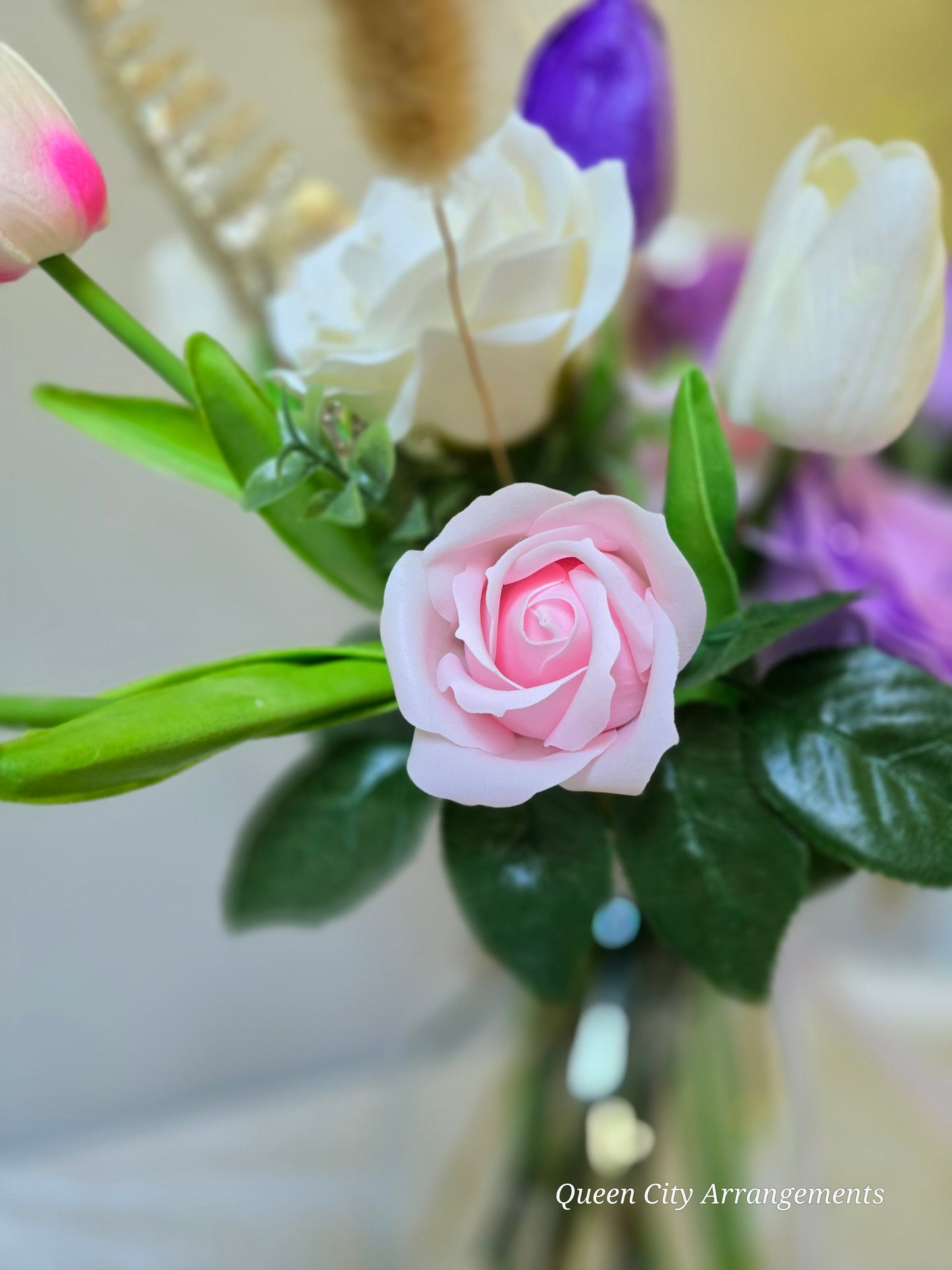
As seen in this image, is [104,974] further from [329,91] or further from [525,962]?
[329,91]

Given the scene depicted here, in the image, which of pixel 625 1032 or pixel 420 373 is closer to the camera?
pixel 420 373

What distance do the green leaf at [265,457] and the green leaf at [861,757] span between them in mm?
115

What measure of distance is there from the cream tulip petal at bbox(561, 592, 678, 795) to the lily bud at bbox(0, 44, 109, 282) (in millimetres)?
149

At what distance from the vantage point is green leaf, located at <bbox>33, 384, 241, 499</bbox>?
267 mm

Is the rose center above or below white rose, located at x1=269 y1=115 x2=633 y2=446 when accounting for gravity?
below

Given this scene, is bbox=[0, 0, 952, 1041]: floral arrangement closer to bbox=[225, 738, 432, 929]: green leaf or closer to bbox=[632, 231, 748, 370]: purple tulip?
bbox=[225, 738, 432, 929]: green leaf

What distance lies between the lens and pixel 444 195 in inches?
10.8

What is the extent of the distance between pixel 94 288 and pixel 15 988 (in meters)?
0.37

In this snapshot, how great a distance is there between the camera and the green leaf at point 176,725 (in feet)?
0.59

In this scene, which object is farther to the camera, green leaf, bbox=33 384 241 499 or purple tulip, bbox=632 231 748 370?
purple tulip, bbox=632 231 748 370

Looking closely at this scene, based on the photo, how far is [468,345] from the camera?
252 millimetres

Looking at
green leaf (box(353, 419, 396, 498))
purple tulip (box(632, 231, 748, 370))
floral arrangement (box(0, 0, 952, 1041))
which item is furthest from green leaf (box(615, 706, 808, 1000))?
purple tulip (box(632, 231, 748, 370))

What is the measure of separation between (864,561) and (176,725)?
0.25 metres

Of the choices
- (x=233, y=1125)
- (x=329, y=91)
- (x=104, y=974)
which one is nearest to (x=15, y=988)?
(x=104, y=974)
